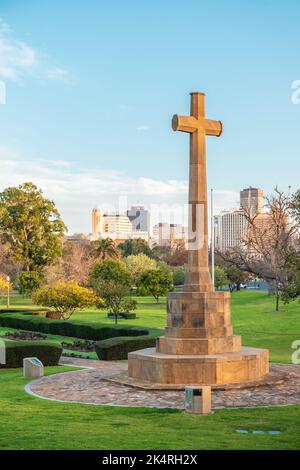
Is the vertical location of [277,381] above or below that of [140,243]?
below

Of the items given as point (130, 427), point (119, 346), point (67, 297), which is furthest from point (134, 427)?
point (67, 297)

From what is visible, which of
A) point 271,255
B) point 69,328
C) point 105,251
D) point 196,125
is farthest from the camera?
point 105,251

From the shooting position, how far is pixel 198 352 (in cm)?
1661

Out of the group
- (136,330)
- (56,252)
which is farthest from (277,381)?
(56,252)

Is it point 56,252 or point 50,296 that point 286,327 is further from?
point 56,252

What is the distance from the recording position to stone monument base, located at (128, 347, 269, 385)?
15.8 metres

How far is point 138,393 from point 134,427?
3.92 meters

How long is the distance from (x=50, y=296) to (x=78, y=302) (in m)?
2.01

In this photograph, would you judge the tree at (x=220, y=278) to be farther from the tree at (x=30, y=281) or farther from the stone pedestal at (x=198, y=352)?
the stone pedestal at (x=198, y=352)

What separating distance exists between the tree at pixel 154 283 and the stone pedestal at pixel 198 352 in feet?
136

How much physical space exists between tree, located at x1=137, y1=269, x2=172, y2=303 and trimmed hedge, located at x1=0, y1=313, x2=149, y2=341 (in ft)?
65.1

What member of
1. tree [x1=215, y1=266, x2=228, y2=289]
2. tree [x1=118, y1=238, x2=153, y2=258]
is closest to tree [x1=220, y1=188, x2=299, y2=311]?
tree [x1=215, y1=266, x2=228, y2=289]

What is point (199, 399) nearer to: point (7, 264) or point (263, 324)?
point (263, 324)

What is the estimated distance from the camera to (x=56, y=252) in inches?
2712
